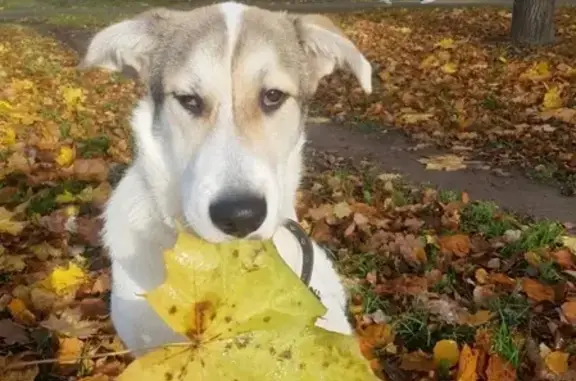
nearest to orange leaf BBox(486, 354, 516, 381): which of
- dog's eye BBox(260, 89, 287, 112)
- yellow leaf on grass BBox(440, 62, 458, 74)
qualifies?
dog's eye BBox(260, 89, 287, 112)

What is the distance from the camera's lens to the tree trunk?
1295 cm

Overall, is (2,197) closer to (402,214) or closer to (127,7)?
(402,214)

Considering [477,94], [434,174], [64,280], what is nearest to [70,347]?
[64,280]

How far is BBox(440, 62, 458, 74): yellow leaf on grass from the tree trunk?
6.17 feet

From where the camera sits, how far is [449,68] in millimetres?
11914

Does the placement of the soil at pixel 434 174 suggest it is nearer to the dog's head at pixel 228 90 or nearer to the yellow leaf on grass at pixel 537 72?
the yellow leaf on grass at pixel 537 72

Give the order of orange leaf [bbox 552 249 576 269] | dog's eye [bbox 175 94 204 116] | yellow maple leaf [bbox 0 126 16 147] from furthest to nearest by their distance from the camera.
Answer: yellow maple leaf [bbox 0 126 16 147] < orange leaf [bbox 552 249 576 269] < dog's eye [bbox 175 94 204 116]

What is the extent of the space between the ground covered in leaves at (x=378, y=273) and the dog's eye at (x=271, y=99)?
124cm

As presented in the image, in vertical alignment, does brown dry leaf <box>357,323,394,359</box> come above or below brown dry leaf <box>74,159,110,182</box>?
above

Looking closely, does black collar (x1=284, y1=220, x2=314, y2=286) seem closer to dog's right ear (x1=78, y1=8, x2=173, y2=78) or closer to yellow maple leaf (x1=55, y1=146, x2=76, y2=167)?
dog's right ear (x1=78, y1=8, x2=173, y2=78)

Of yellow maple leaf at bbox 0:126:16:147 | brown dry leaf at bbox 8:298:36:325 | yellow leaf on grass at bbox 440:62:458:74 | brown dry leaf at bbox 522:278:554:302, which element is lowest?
yellow leaf on grass at bbox 440:62:458:74

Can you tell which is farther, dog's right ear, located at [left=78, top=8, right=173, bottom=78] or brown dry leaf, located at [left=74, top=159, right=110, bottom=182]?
brown dry leaf, located at [left=74, top=159, right=110, bottom=182]

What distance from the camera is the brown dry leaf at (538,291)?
4191 millimetres

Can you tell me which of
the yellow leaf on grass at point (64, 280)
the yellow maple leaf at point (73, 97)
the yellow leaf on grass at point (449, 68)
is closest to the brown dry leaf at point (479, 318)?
the yellow leaf on grass at point (64, 280)
